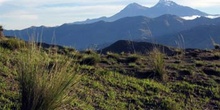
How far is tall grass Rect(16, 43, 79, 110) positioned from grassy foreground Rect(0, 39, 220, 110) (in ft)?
0.05

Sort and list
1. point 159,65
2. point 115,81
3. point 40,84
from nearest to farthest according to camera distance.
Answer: point 40,84 < point 115,81 < point 159,65

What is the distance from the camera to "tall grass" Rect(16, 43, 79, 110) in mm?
6562

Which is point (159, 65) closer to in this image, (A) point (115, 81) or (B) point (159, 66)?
(B) point (159, 66)

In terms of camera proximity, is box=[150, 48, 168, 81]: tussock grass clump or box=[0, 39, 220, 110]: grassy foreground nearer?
box=[0, 39, 220, 110]: grassy foreground

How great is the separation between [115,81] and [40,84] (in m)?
4.64

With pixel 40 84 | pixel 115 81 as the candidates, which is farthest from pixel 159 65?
pixel 40 84

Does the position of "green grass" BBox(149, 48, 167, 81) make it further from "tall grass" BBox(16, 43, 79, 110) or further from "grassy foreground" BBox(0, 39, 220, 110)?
"tall grass" BBox(16, 43, 79, 110)

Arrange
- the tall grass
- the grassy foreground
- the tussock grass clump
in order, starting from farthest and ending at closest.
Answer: the tussock grass clump
the grassy foreground
the tall grass

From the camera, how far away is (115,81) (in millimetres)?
11031

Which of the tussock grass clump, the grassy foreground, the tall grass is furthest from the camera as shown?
the tussock grass clump

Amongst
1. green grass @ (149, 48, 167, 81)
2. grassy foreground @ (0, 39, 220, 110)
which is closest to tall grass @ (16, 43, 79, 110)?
grassy foreground @ (0, 39, 220, 110)

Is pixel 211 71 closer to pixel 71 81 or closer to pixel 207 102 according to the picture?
pixel 207 102

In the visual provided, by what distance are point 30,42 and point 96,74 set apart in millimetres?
4405

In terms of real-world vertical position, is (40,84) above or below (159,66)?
above
